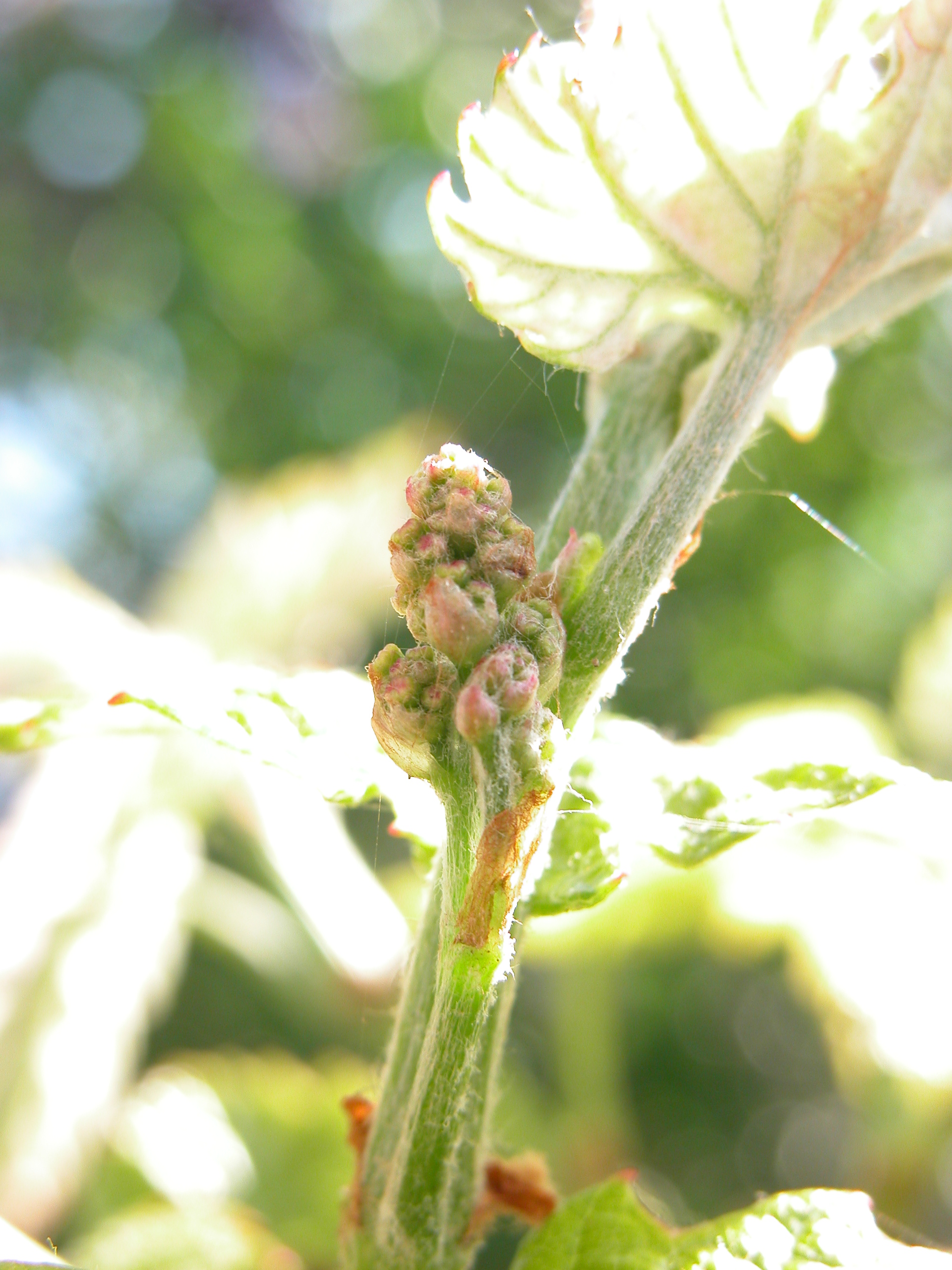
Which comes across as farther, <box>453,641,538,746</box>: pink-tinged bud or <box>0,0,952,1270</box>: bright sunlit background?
<box>0,0,952,1270</box>: bright sunlit background

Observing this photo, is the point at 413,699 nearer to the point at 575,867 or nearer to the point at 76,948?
the point at 575,867

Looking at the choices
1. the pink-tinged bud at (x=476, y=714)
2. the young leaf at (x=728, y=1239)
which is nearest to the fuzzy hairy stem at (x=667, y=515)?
the pink-tinged bud at (x=476, y=714)

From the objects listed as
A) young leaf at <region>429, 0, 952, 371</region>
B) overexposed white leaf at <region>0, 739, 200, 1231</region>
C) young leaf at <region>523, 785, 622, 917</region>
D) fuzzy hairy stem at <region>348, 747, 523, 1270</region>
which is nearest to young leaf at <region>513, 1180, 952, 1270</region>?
fuzzy hairy stem at <region>348, 747, 523, 1270</region>

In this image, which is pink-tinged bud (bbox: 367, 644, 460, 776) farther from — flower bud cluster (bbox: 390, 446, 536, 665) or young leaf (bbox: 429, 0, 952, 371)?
young leaf (bbox: 429, 0, 952, 371)

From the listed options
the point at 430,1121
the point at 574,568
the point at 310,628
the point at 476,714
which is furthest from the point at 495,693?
the point at 310,628

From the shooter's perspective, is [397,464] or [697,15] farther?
[397,464]

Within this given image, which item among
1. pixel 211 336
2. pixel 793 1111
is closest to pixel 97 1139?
pixel 793 1111

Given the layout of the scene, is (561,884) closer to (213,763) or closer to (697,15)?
(697,15)
